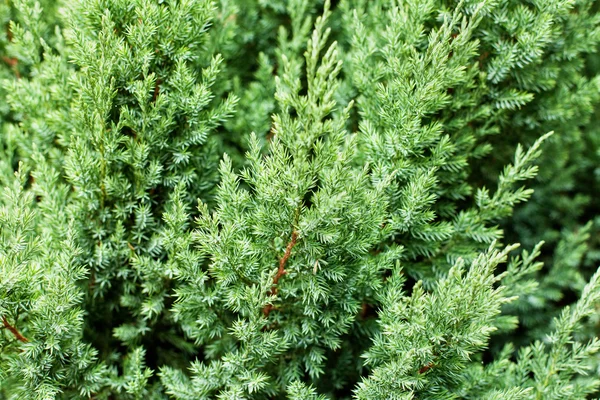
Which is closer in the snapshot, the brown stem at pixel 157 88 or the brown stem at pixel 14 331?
the brown stem at pixel 14 331

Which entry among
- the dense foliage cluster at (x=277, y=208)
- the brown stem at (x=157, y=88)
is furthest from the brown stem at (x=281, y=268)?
the brown stem at (x=157, y=88)

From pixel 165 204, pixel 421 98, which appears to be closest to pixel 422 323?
pixel 421 98

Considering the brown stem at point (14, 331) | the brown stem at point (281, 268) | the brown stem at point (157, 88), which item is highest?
the brown stem at point (157, 88)

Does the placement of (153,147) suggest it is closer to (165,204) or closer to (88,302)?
(165,204)

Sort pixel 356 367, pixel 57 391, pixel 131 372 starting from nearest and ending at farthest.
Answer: pixel 57 391 → pixel 131 372 → pixel 356 367

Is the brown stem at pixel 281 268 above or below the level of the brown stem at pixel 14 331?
above

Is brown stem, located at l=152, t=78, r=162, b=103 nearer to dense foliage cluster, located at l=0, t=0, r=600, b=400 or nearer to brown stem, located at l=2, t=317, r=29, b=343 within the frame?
dense foliage cluster, located at l=0, t=0, r=600, b=400

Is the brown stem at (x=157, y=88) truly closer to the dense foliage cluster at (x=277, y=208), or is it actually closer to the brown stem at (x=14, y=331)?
the dense foliage cluster at (x=277, y=208)

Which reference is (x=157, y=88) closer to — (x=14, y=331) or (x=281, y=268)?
(x=281, y=268)
